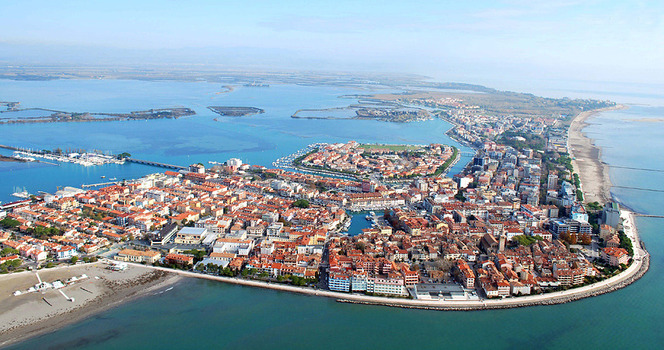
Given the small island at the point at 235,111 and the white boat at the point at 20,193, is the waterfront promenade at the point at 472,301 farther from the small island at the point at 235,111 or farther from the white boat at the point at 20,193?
the small island at the point at 235,111

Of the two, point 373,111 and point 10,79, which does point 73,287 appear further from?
point 10,79

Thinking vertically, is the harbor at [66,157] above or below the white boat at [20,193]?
above

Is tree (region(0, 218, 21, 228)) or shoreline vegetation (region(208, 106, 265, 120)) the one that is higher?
shoreline vegetation (region(208, 106, 265, 120))

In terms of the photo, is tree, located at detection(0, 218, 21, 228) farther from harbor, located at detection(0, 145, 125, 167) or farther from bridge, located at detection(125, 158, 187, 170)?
harbor, located at detection(0, 145, 125, 167)

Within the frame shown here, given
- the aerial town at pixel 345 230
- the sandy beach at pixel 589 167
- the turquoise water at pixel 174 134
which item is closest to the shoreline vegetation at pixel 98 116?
the turquoise water at pixel 174 134

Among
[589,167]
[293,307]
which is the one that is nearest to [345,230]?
[293,307]

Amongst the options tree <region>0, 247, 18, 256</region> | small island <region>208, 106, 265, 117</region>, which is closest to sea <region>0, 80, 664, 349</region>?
tree <region>0, 247, 18, 256</region>

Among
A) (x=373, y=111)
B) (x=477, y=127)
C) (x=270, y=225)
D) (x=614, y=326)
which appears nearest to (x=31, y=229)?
(x=270, y=225)
